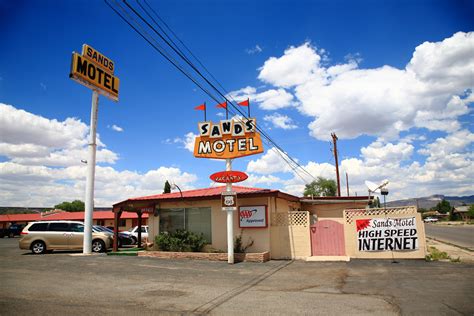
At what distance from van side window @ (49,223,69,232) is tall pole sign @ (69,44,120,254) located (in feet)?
3.75

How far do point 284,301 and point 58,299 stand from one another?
4.95 meters

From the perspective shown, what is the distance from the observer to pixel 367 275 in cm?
1035

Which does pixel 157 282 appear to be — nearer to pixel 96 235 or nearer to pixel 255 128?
pixel 255 128

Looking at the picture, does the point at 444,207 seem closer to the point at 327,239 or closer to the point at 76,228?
the point at 327,239

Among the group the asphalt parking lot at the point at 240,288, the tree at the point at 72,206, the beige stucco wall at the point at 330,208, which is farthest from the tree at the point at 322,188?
the tree at the point at 72,206

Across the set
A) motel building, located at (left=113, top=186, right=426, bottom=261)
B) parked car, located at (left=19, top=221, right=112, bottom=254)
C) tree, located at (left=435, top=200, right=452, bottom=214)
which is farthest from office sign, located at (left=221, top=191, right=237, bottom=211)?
tree, located at (left=435, top=200, right=452, bottom=214)

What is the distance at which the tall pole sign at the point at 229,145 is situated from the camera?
1462 centimetres

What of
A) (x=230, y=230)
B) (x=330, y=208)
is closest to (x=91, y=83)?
(x=230, y=230)

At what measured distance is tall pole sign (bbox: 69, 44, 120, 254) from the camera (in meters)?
17.8

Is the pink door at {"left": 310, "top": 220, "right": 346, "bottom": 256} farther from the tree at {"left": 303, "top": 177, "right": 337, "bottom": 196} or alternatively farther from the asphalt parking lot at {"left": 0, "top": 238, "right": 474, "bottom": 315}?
the tree at {"left": 303, "top": 177, "right": 337, "bottom": 196}

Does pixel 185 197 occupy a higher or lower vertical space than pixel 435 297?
higher

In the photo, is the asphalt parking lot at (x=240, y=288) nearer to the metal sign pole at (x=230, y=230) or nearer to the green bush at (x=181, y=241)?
the metal sign pole at (x=230, y=230)

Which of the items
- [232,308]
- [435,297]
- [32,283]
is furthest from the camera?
[32,283]

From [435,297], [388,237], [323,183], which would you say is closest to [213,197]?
[388,237]
